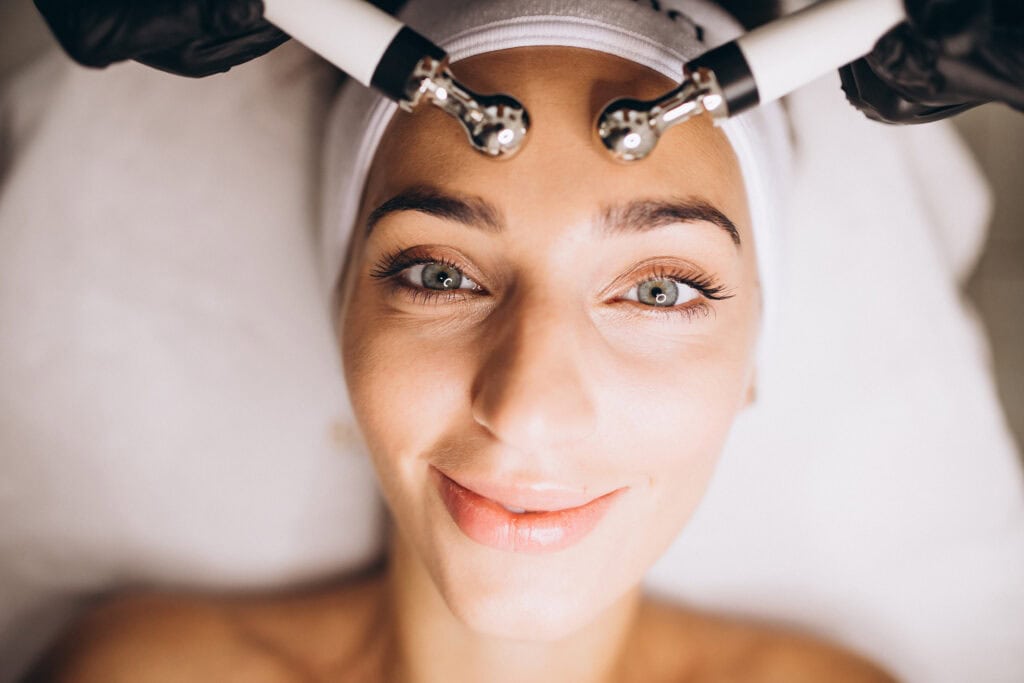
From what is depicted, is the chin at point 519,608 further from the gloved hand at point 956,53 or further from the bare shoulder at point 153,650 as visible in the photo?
the gloved hand at point 956,53

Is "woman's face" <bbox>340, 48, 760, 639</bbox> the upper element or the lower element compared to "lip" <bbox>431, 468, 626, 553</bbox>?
upper

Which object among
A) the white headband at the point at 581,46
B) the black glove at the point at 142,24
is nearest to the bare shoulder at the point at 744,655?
the white headband at the point at 581,46

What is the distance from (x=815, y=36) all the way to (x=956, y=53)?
0.12m

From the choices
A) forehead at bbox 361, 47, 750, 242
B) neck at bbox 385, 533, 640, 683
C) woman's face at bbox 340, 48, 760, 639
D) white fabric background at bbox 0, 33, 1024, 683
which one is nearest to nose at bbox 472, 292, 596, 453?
woman's face at bbox 340, 48, 760, 639

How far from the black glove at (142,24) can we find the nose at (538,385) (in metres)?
0.37

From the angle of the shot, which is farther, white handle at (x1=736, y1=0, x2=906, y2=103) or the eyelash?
the eyelash

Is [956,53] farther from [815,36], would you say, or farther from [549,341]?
[549,341]

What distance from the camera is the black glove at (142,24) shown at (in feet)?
2.19

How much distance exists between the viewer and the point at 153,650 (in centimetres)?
112

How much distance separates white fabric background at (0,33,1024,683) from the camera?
120 centimetres

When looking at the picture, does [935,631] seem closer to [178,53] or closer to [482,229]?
[482,229]

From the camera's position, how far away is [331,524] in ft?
4.25

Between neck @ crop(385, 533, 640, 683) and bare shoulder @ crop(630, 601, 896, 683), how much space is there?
0.12 metres

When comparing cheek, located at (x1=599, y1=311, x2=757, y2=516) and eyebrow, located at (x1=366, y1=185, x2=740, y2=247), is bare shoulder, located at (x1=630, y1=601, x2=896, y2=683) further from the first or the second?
eyebrow, located at (x1=366, y1=185, x2=740, y2=247)
